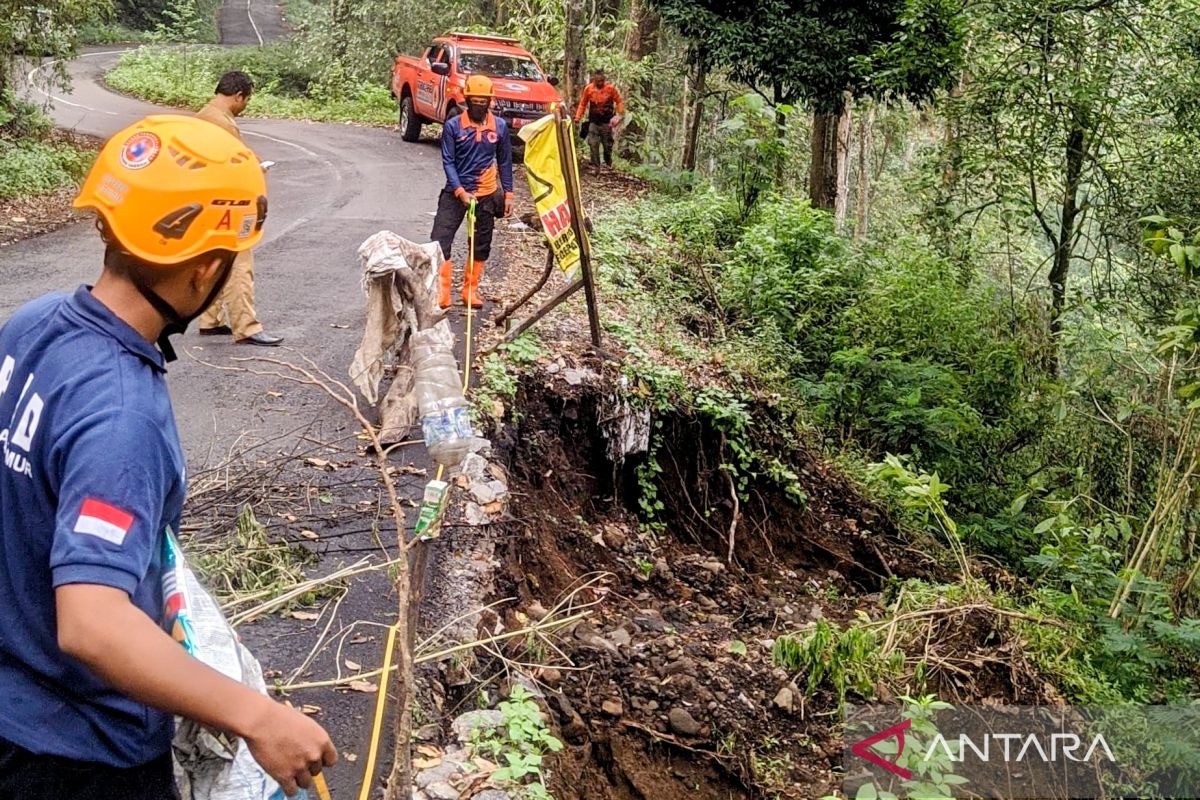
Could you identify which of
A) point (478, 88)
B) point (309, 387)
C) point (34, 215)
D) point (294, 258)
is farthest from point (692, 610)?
point (34, 215)

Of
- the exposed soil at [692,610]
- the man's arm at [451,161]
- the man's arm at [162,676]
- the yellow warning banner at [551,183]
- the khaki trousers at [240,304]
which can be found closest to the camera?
the man's arm at [162,676]

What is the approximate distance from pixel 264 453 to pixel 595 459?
2.88 metres

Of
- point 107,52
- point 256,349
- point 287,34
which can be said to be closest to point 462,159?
point 256,349

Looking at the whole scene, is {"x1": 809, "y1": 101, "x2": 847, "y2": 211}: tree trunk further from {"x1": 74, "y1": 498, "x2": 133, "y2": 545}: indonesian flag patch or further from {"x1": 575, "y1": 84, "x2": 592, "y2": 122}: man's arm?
{"x1": 74, "y1": 498, "x2": 133, "y2": 545}: indonesian flag patch

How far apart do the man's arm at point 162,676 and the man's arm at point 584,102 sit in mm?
16880

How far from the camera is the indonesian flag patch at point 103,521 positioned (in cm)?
169

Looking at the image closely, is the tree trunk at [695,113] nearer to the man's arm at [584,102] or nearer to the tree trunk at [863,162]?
the man's arm at [584,102]

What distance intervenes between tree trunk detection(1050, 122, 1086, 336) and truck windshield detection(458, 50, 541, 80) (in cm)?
936

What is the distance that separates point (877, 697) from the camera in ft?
20.6

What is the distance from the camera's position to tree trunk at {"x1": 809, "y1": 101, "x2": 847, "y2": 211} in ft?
51.6

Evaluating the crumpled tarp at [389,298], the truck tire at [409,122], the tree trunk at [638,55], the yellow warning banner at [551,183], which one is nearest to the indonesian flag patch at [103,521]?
the crumpled tarp at [389,298]

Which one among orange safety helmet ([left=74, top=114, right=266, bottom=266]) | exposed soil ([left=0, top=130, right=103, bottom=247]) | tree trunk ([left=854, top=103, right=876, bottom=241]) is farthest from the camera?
tree trunk ([left=854, top=103, right=876, bottom=241])

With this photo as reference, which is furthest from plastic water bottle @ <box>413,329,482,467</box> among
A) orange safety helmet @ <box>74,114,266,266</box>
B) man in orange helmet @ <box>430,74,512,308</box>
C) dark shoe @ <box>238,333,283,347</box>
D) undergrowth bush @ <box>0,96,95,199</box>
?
undergrowth bush @ <box>0,96,95,199</box>

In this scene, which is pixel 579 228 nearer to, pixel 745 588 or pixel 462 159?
pixel 462 159
